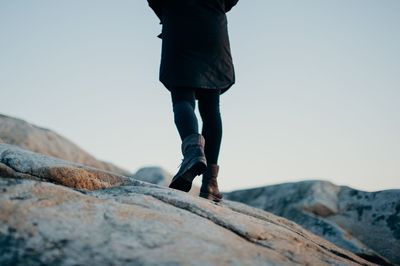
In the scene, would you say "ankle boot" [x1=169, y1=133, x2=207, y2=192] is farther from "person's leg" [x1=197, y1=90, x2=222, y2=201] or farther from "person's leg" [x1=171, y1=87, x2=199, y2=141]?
"person's leg" [x1=197, y1=90, x2=222, y2=201]

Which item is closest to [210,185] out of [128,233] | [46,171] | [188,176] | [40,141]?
[188,176]

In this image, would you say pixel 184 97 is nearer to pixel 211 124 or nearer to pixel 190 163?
pixel 211 124

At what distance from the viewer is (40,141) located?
32.0ft

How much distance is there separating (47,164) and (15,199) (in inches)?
29.9

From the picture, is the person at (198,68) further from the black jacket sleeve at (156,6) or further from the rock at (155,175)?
the rock at (155,175)

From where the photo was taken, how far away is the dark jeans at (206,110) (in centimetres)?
280

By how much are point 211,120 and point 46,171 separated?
1239mm

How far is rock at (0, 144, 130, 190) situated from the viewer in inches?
85.7

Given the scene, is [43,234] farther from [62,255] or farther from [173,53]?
[173,53]

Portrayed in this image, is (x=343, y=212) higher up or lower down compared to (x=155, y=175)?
lower down

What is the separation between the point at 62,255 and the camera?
132 cm

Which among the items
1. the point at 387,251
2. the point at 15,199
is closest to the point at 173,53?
the point at 15,199

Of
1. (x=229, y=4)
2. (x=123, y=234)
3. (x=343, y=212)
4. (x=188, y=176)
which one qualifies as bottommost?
(x=123, y=234)

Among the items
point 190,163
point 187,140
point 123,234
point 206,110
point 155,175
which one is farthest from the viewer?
point 155,175
